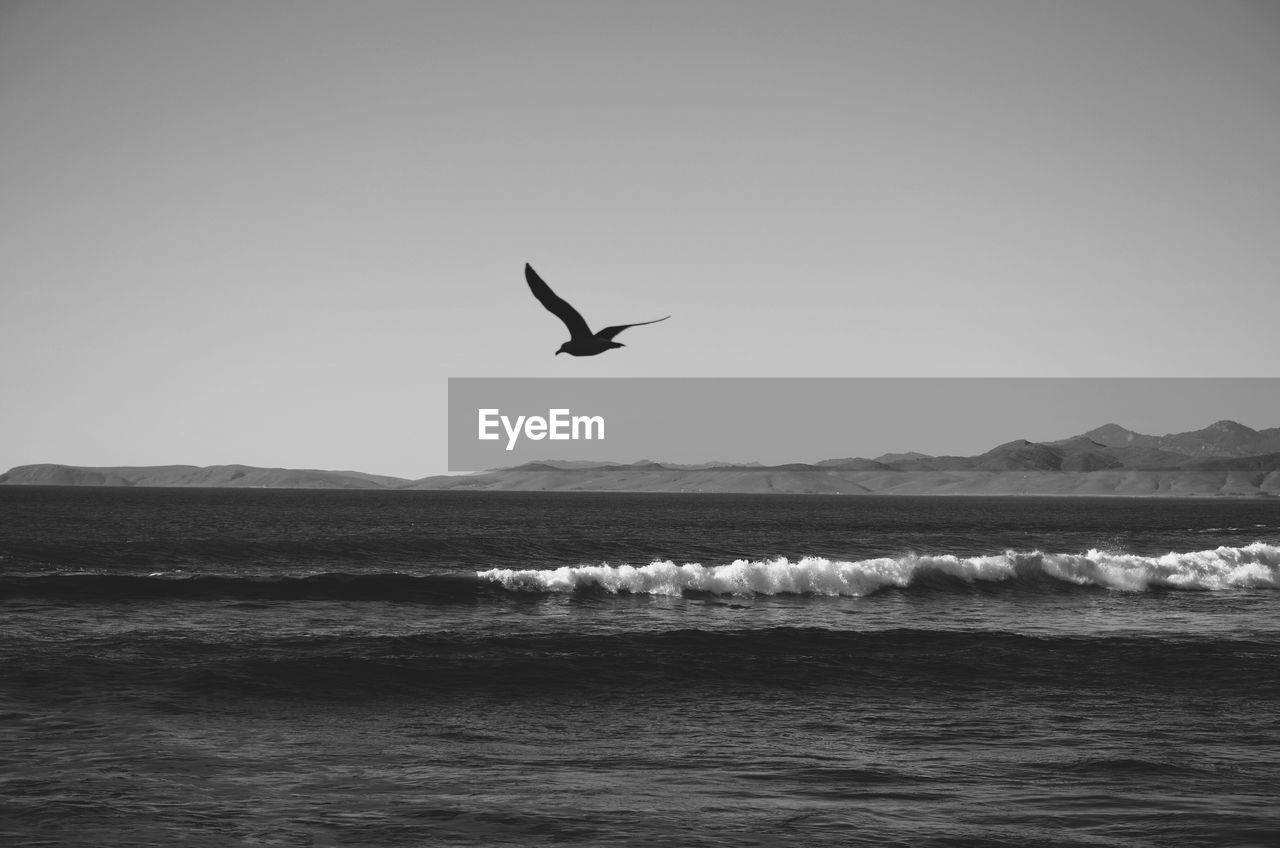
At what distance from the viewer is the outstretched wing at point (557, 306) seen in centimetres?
943

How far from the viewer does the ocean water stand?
412 inches

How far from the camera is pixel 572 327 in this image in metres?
9.80

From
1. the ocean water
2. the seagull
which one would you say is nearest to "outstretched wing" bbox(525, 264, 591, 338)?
the seagull

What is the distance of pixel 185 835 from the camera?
9.88m

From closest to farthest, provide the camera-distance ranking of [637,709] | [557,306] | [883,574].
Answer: [557,306] < [637,709] < [883,574]

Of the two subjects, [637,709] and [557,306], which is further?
[637,709]

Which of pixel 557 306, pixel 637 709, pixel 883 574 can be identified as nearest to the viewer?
pixel 557 306

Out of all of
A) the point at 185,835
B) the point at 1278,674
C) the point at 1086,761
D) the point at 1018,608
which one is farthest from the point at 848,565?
the point at 185,835

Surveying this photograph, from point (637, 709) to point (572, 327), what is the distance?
8081 millimetres

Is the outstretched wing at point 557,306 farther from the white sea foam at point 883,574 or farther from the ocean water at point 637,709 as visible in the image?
the white sea foam at point 883,574

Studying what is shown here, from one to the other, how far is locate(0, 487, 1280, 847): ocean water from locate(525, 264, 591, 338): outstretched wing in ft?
15.4

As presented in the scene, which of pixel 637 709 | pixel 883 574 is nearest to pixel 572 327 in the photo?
pixel 637 709

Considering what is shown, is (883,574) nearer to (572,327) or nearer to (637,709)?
(637,709)

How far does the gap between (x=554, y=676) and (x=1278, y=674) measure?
12480 mm
